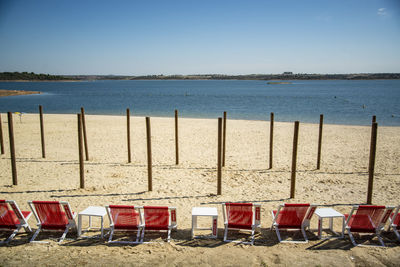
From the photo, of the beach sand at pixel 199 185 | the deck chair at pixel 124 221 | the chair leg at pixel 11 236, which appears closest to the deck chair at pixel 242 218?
the beach sand at pixel 199 185

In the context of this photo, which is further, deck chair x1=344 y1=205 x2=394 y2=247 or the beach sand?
deck chair x1=344 y1=205 x2=394 y2=247

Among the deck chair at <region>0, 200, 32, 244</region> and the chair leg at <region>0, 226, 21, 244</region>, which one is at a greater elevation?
the deck chair at <region>0, 200, 32, 244</region>

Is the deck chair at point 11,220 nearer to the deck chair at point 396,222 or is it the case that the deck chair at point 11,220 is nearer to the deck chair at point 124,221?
the deck chair at point 124,221

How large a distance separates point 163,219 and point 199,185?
3109 mm

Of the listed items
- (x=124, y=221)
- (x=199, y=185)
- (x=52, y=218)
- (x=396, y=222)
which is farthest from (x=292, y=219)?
(x=52, y=218)

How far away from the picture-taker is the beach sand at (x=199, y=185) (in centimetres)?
448

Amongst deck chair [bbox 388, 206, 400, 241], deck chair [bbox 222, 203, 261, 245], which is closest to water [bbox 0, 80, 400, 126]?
deck chair [bbox 388, 206, 400, 241]

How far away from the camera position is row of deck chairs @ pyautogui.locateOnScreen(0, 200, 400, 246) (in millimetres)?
4902

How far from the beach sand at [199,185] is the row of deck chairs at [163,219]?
0.25 metres

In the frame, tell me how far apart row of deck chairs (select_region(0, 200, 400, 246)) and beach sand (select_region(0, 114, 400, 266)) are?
255 millimetres

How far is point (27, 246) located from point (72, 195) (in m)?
2.53

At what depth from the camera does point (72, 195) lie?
722cm

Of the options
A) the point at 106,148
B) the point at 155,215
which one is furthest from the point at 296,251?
the point at 106,148

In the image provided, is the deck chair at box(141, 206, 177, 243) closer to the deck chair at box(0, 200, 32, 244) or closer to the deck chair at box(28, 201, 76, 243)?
the deck chair at box(28, 201, 76, 243)
